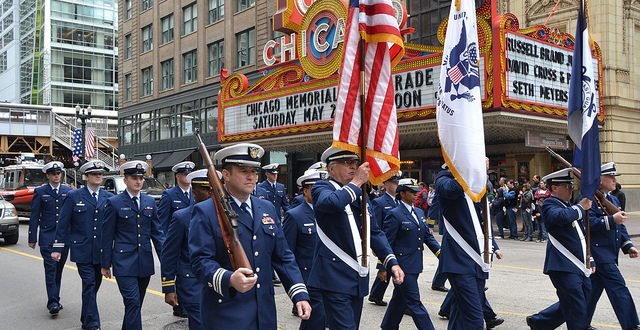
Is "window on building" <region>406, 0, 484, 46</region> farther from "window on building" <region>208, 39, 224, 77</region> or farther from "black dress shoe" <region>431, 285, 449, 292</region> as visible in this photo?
"black dress shoe" <region>431, 285, 449, 292</region>

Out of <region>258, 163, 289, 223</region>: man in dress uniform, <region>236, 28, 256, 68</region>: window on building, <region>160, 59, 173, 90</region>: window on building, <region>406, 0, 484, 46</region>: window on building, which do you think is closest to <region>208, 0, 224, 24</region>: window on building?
<region>236, 28, 256, 68</region>: window on building

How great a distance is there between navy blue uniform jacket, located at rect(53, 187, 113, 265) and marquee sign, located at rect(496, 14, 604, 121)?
1194 cm

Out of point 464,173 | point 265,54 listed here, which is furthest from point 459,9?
point 265,54

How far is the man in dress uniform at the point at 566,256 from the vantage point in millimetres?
5578

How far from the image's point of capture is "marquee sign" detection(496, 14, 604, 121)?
16.5 meters

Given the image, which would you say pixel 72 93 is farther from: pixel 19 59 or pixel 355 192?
pixel 355 192

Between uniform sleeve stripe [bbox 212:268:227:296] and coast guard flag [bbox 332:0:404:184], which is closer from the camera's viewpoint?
uniform sleeve stripe [bbox 212:268:227:296]

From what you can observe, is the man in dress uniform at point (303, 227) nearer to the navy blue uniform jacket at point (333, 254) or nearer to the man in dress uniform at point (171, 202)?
the navy blue uniform jacket at point (333, 254)

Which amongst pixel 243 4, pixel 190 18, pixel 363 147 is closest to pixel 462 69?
pixel 363 147

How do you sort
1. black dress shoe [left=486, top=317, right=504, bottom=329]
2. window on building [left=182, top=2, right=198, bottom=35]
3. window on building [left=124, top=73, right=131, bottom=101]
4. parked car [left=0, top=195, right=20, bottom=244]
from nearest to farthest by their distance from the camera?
1. black dress shoe [left=486, top=317, right=504, bottom=329]
2. parked car [left=0, top=195, right=20, bottom=244]
3. window on building [left=182, top=2, right=198, bottom=35]
4. window on building [left=124, top=73, right=131, bottom=101]

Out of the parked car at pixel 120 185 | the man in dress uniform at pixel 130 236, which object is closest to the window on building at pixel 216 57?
the parked car at pixel 120 185

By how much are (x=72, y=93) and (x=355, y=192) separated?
69528 millimetres

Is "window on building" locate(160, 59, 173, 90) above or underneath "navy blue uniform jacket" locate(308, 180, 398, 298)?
above

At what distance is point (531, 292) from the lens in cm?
878
